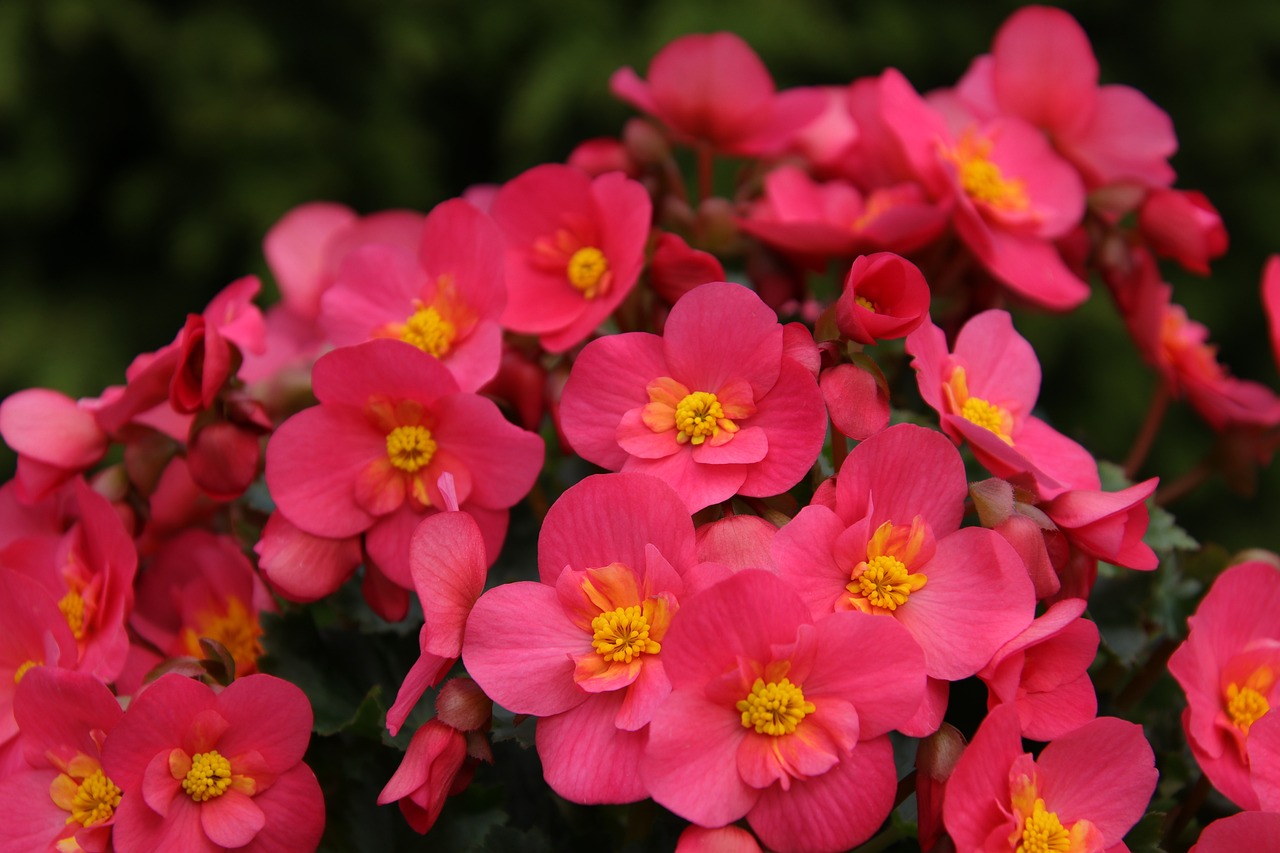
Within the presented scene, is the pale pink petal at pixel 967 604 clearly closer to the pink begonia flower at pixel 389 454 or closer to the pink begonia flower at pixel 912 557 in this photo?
the pink begonia flower at pixel 912 557

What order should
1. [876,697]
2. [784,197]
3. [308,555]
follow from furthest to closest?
[784,197]
[308,555]
[876,697]

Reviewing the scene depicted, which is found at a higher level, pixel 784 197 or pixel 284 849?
pixel 784 197

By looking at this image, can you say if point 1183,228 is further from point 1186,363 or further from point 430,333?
point 430,333

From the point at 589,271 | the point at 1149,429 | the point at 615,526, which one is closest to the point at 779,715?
the point at 615,526

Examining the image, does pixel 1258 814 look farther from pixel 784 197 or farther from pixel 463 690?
pixel 784 197

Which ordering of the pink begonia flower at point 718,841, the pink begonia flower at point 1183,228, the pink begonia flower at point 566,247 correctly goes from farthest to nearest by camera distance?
the pink begonia flower at point 1183,228
the pink begonia flower at point 566,247
the pink begonia flower at point 718,841

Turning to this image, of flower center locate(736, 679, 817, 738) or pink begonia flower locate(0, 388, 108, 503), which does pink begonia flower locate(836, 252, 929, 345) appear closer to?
flower center locate(736, 679, 817, 738)

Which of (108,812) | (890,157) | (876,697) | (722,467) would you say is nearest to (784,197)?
(890,157)

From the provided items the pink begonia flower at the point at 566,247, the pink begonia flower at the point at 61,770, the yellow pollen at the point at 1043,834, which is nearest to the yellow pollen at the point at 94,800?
the pink begonia flower at the point at 61,770
